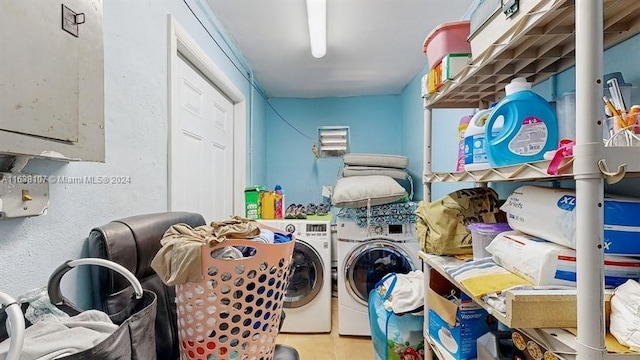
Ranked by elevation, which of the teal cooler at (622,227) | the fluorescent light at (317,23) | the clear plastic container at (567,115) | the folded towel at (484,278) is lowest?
the folded towel at (484,278)

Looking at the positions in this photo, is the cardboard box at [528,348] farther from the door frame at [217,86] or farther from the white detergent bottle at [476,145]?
the door frame at [217,86]

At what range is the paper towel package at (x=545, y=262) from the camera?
788mm

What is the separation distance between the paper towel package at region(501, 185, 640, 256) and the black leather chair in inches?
36.0

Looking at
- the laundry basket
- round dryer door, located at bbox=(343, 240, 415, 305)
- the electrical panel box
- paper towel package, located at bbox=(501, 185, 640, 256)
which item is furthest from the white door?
paper towel package, located at bbox=(501, 185, 640, 256)

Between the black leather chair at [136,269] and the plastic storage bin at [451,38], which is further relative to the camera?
the plastic storage bin at [451,38]

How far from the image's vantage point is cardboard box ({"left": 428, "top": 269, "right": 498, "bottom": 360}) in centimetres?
130

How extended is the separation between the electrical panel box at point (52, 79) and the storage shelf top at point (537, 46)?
1.16 m

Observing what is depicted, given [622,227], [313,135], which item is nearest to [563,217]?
[622,227]

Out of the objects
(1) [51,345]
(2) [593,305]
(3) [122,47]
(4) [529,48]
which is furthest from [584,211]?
(3) [122,47]

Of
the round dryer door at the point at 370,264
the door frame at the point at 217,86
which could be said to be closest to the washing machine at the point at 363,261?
the round dryer door at the point at 370,264

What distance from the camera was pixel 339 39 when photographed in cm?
245

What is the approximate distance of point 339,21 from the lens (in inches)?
85.4

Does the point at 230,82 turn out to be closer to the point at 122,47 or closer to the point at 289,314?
the point at 122,47

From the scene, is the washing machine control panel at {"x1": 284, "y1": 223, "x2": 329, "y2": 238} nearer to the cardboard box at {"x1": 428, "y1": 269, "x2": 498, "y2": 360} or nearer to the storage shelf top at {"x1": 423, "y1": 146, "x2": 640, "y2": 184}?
the cardboard box at {"x1": 428, "y1": 269, "x2": 498, "y2": 360}
